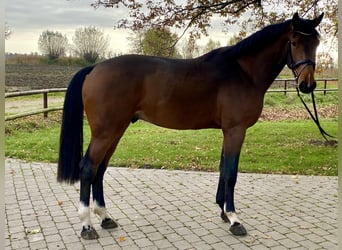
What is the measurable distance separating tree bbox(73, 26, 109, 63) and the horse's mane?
6.72 m

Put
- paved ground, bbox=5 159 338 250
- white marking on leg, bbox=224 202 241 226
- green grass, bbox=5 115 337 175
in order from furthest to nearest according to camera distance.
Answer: green grass, bbox=5 115 337 175 → white marking on leg, bbox=224 202 241 226 → paved ground, bbox=5 159 338 250

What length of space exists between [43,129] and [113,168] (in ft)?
14.2

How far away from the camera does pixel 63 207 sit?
3887 millimetres

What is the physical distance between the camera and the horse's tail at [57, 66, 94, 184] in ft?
10.9

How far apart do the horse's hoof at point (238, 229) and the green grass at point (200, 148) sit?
2.27 metres

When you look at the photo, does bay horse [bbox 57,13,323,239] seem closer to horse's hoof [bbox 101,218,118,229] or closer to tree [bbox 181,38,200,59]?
horse's hoof [bbox 101,218,118,229]

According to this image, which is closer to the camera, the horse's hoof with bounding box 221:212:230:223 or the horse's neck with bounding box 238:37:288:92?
the horse's neck with bounding box 238:37:288:92

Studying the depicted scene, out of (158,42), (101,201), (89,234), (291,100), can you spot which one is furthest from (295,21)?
(291,100)

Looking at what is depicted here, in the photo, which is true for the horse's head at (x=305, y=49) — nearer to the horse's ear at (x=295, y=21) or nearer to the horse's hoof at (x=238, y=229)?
the horse's ear at (x=295, y=21)

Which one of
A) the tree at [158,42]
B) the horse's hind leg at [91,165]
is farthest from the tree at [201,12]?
the horse's hind leg at [91,165]

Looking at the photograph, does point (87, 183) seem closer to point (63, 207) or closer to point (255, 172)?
point (63, 207)

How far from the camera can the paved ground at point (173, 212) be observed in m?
3.06

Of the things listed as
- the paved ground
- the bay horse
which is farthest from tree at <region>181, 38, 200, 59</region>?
the bay horse

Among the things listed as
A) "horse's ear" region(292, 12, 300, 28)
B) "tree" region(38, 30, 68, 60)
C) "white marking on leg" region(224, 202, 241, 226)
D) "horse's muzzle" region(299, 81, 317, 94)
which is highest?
"tree" region(38, 30, 68, 60)
